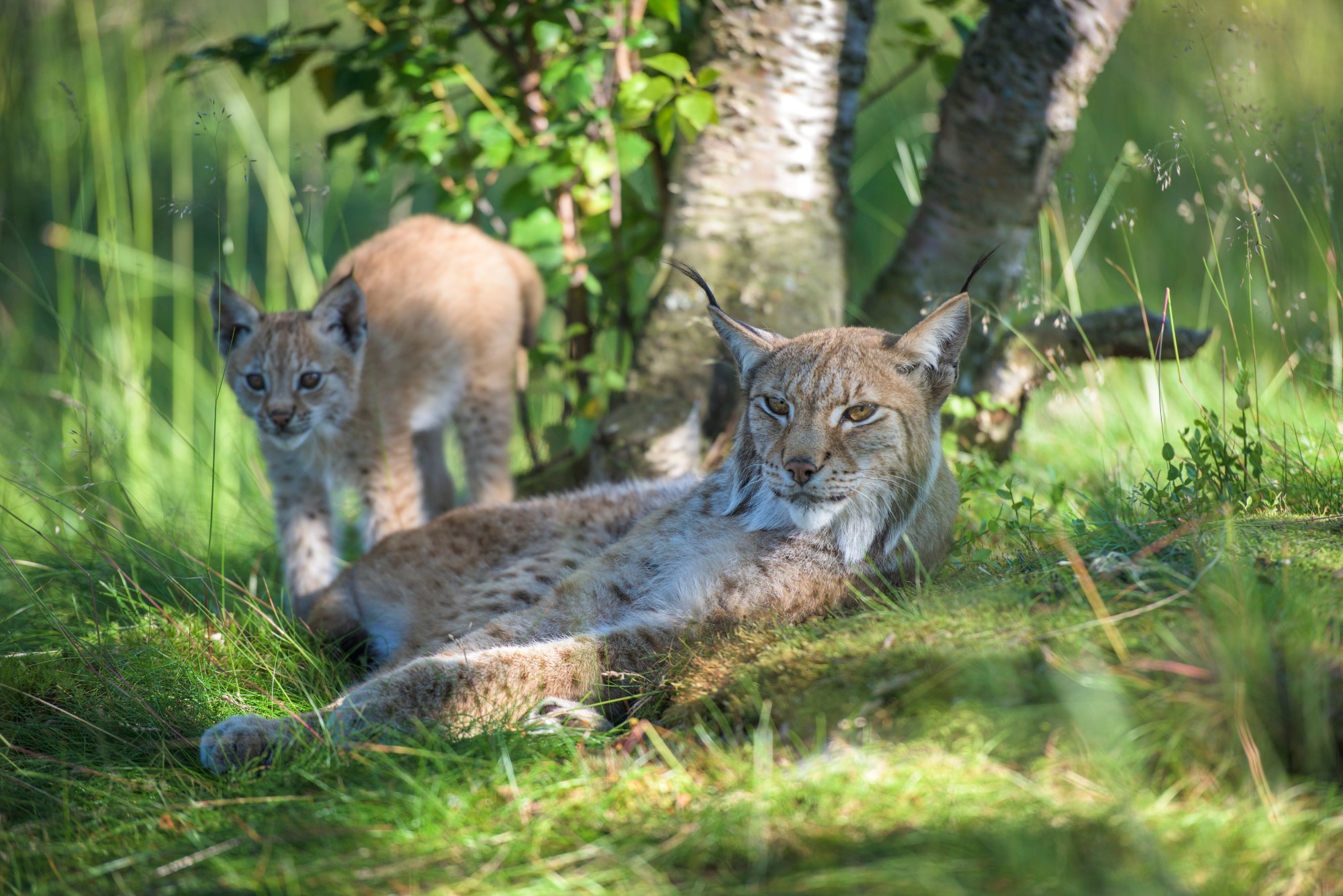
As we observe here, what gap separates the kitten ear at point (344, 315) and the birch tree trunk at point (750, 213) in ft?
3.63

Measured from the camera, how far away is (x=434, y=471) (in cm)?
533

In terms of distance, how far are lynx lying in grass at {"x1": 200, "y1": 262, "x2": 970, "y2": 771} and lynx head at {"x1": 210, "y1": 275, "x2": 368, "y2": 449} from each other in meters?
1.46

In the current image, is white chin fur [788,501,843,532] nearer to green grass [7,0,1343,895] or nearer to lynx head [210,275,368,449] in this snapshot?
green grass [7,0,1343,895]

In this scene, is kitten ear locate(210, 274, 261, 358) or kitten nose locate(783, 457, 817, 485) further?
kitten ear locate(210, 274, 261, 358)

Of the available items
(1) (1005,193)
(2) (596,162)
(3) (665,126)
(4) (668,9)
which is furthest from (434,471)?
(1) (1005,193)

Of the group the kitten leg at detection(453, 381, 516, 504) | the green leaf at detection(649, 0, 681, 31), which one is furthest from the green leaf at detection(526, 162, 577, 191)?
the kitten leg at detection(453, 381, 516, 504)

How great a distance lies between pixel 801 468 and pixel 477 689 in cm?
99

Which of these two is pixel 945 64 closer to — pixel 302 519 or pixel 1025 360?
pixel 1025 360

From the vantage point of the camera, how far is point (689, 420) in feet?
13.9

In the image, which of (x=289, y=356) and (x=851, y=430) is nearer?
(x=851, y=430)

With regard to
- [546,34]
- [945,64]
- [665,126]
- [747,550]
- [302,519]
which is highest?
[546,34]

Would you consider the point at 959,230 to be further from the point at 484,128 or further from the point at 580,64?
the point at 484,128

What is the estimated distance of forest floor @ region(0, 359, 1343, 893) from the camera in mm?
1673

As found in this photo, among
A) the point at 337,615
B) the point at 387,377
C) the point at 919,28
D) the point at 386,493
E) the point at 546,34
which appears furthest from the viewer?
the point at 387,377
